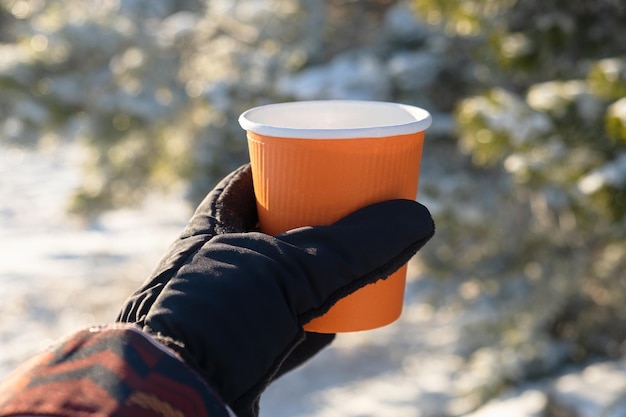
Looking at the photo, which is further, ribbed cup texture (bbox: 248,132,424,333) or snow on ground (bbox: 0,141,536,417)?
snow on ground (bbox: 0,141,536,417)

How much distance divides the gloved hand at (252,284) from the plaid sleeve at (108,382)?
58 mm

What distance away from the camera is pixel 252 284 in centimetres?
94

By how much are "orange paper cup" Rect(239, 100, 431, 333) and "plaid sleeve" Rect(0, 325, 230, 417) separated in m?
0.44

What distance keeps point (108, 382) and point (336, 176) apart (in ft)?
1.82

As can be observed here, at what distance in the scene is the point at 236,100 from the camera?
3.59 meters

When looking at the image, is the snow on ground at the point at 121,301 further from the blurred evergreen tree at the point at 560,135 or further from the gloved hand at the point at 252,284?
the gloved hand at the point at 252,284

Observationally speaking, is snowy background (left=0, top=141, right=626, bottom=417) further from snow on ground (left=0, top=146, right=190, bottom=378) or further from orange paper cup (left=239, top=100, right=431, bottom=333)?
orange paper cup (left=239, top=100, right=431, bottom=333)

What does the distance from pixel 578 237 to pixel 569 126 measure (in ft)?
4.35

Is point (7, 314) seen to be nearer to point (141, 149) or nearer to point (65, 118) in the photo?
point (141, 149)

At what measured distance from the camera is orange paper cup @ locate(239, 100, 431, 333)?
44.7 inches

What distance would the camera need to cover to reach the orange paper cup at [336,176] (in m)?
1.14

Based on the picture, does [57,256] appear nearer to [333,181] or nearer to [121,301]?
[121,301]

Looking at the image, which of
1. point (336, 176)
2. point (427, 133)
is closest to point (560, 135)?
point (427, 133)

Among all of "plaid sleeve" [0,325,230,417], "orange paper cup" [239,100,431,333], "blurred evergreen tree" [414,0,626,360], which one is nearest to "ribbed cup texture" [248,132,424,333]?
"orange paper cup" [239,100,431,333]
